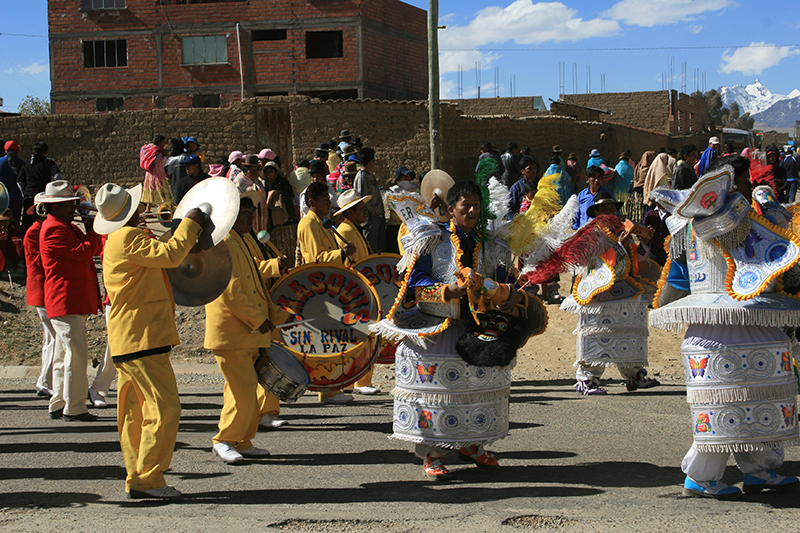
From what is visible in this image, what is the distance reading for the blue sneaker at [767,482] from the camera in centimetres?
505

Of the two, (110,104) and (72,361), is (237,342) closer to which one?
(72,361)

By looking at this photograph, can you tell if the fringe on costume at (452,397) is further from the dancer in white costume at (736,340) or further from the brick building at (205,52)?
the brick building at (205,52)

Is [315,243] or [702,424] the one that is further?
[315,243]

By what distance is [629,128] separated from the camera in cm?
2941

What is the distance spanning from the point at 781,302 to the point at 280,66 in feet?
102

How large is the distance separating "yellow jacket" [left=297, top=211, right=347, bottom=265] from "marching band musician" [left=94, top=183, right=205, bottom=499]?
2618mm

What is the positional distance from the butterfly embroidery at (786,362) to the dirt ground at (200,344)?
192 inches

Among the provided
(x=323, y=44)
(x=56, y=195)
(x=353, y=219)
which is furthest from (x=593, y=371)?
(x=323, y=44)

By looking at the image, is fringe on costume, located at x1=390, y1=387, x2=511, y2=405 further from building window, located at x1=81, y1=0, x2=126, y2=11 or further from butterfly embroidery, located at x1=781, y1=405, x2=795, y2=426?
building window, located at x1=81, y1=0, x2=126, y2=11

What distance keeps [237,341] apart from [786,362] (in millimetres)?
3668

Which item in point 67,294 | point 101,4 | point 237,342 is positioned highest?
point 101,4

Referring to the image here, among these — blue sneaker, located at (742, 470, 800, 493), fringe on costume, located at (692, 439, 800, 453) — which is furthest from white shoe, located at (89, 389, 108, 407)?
blue sneaker, located at (742, 470, 800, 493)

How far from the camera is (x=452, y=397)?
5398 millimetres

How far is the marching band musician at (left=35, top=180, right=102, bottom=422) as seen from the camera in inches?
302
